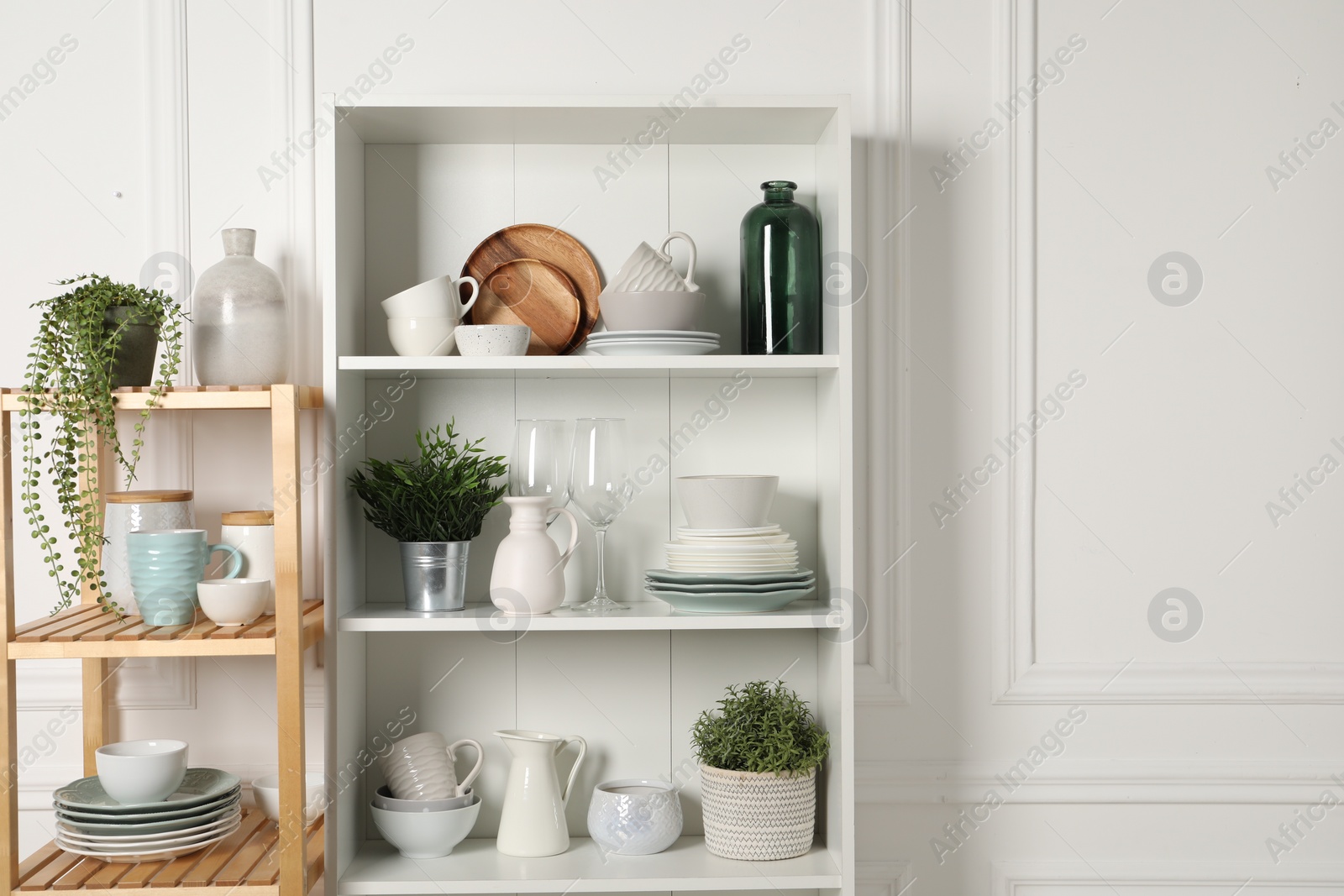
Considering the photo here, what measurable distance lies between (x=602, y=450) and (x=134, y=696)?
37.2 inches

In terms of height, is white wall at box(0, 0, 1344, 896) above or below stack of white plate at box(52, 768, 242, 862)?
above

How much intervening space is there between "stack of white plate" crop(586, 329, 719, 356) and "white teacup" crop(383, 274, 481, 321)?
0.24m

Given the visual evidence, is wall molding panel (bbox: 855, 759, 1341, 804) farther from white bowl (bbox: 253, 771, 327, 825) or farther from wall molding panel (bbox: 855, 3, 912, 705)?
white bowl (bbox: 253, 771, 327, 825)

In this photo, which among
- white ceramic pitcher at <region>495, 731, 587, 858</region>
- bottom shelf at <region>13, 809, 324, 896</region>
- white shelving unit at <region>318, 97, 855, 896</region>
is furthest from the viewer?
white shelving unit at <region>318, 97, 855, 896</region>

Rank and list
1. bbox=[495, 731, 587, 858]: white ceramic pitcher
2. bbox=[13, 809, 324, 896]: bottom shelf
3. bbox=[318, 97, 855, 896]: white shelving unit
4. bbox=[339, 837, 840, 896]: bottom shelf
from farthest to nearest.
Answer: bbox=[318, 97, 855, 896]: white shelving unit
bbox=[495, 731, 587, 858]: white ceramic pitcher
bbox=[339, 837, 840, 896]: bottom shelf
bbox=[13, 809, 324, 896]: bottom shelf

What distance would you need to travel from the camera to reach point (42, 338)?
4.57 feet

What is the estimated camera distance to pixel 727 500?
149cm

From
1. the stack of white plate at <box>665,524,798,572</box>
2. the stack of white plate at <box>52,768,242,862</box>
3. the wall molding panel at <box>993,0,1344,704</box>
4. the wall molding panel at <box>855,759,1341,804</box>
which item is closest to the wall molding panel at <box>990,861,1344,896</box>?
the wall molding panel at <box>855,759,1341,804</box>

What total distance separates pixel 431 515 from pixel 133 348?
0.51 metres

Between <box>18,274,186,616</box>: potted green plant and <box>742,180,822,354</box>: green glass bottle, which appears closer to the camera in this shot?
<box>18,274,186,616</box>: potted green plant

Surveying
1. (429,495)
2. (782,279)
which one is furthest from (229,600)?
(782,279)

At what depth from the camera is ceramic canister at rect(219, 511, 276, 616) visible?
147 cm

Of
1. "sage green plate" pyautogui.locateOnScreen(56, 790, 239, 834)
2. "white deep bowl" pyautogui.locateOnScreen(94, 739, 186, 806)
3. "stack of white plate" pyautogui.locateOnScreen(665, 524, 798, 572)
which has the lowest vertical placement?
"sage green plate" pyautogui.locateOnScreen(56, 790, 239, 834)

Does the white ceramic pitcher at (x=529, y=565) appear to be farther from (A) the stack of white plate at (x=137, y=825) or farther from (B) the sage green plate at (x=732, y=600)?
(A) the stack of white plate at (x=137, y=825)
